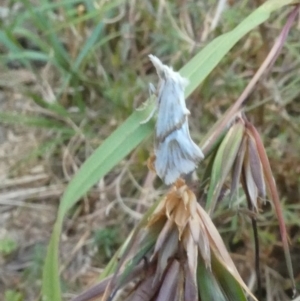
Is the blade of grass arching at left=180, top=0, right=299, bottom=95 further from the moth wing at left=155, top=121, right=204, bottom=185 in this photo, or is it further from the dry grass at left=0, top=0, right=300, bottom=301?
the dry grass at left=0, top=0, right=300, bottom=301

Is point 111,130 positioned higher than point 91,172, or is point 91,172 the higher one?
point 91,172

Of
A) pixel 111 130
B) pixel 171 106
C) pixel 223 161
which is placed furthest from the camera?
pixel 111 130

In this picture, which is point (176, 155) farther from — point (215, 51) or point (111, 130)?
point (111, 130)

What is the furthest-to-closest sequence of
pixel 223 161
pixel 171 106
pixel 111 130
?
pixel 111 130 → pixel 223 161 → pixel 171 106

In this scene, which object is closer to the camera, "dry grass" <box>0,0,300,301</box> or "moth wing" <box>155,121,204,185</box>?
"moth wing" <box>155,121,204,185</box>

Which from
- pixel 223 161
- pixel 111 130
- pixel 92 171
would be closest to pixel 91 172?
pixel 92 171

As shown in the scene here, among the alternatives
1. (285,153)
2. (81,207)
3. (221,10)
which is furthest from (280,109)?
(81,207)

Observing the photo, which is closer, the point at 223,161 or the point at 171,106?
the point at 171,106

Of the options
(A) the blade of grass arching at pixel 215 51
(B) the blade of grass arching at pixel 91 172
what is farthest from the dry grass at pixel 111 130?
(B) the blade of grass arching at pixel 91 172

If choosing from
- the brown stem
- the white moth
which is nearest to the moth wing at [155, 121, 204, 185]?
the white moth
